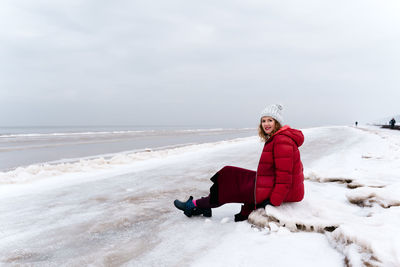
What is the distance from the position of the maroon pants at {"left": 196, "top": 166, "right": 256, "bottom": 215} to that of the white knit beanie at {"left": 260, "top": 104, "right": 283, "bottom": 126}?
70 centimetres

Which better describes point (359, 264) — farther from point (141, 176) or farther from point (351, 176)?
point (141, 176)

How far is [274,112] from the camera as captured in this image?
319 cm

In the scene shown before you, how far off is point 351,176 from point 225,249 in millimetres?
3915

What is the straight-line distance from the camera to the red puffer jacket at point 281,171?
2820 millimetres

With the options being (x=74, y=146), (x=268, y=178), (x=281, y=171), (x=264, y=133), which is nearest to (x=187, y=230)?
(x=268, y=178)

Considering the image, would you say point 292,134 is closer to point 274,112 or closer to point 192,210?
point 274,112

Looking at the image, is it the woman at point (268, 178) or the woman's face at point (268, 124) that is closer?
the woman at point (268, 178)

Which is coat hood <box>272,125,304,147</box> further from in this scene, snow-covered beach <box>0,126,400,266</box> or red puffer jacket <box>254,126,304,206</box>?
snow-covered beach <box>0,126,400,266</box>

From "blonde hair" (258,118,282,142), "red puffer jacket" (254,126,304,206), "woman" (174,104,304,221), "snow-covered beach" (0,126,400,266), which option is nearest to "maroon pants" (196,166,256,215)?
"woman" (174,104,304,221)

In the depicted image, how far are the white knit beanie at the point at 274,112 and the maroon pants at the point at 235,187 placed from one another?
0.70 meters

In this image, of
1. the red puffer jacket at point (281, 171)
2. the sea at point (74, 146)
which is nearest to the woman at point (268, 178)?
the red puffer jacket at point (281, 171)

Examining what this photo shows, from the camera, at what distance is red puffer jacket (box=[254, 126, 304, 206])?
2.82m

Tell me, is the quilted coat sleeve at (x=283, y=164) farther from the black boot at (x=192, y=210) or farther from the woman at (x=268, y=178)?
the black boot at (x=192, y=210)

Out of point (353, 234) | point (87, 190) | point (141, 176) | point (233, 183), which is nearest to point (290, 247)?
point (353, 234)
